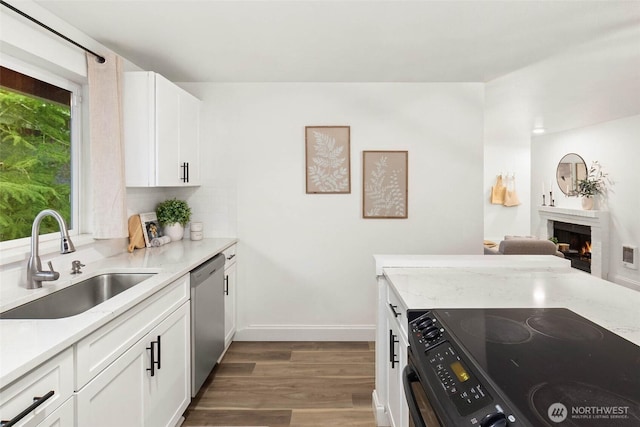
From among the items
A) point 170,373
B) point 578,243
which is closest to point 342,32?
point 170,373

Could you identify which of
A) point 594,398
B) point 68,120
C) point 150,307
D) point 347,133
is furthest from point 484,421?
point 347,133

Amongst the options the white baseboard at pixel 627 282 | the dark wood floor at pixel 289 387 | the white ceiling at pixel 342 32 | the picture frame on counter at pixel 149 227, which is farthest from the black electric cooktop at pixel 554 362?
the white baseboard at pixel 627 282

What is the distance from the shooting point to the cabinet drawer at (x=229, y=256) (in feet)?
10.5

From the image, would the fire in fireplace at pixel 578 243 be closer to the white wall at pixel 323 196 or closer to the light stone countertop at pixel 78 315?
the white wall at pixel 323 196

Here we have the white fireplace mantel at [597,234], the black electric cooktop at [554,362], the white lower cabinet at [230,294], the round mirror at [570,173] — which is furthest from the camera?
the round mirror at [570,173]

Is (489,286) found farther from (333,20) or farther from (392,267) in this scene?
(333,20)

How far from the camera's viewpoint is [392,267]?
6.98 ft

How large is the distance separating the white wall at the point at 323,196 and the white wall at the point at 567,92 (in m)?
0.59

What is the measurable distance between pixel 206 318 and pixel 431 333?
1.84 m

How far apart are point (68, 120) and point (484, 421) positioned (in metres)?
2.74

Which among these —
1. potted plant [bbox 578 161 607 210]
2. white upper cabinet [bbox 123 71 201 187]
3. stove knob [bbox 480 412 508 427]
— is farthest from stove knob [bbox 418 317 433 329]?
potted plant [bbox 578 161 607 210]

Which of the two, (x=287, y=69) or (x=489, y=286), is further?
(x=287, y=69)

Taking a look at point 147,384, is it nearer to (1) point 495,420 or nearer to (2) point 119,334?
(2) point 119,334

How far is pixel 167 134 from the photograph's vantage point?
9.23 feet
